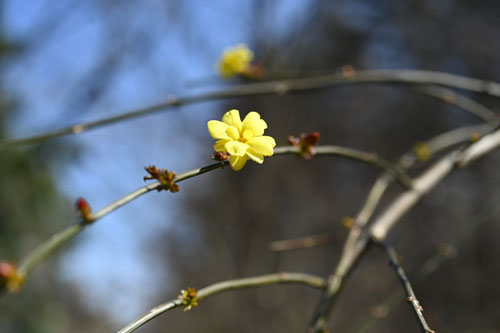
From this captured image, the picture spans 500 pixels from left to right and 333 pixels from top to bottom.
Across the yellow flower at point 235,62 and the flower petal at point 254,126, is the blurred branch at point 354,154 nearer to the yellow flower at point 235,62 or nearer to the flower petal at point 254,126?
the flower petal at point 254,126

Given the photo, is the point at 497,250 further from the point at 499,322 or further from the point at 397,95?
the point at 397,95

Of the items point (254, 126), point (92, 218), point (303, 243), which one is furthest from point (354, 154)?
point (92, 218)

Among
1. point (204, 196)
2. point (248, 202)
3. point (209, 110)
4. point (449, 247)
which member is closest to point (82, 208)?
point (449, 247)

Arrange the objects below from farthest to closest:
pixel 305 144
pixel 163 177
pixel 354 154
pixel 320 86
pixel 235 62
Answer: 1. pixel 235 62
2. pixel 320 86
3. pixel 354 154
4. pixel 305 144
5. pixel 163 177

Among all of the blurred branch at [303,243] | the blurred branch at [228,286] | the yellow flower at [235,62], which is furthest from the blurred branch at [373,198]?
the yellow flower at [235,62]

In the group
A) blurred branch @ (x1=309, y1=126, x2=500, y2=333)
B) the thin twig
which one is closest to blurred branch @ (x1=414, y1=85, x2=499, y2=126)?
blurred branch @ (x1=309, y1=126, x2=500, y2=333)

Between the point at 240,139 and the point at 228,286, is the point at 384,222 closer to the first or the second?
the point at 228,286

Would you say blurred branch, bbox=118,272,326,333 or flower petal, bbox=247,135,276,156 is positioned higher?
flower petal, bbox=247,135,276,156

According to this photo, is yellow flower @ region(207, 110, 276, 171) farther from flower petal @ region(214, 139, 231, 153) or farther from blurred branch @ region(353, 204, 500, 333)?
blurred branch @ region(353, 204, 500, 333)
